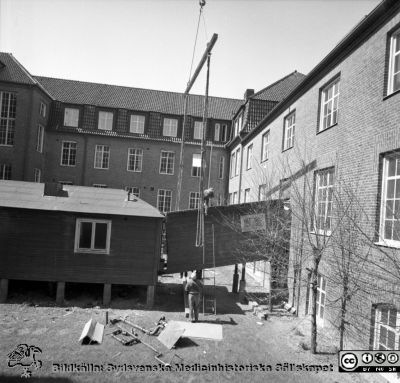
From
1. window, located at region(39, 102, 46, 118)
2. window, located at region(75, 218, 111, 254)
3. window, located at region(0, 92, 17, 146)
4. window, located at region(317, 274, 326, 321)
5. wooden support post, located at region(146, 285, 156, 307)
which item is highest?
window, located at region(39, 102, 46, 118)

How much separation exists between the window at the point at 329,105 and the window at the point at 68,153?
24.0 meters

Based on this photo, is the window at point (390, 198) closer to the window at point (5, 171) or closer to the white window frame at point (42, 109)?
the window at point (5, 171)

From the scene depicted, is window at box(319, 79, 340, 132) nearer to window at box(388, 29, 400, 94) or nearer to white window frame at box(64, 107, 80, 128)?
window at box(388, 29, 400, 94)

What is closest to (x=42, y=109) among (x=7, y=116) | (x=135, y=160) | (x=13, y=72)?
(x=7, y=116)

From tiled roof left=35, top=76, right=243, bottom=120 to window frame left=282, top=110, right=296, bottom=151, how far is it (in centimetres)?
1690

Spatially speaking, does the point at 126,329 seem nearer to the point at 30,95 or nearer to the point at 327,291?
the point at 327,291

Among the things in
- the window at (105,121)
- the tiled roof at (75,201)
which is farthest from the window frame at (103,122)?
the tiled roof at (75,201)

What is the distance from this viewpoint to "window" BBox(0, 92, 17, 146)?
2533 centimetres

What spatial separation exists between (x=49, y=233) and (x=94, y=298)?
322 centimetres

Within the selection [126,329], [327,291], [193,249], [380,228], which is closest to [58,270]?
[126,329]

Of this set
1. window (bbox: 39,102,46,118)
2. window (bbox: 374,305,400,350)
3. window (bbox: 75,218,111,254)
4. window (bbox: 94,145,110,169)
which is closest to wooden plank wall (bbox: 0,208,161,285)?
window (bbox: 75,218,111,254)

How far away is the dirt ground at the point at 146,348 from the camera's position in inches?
298

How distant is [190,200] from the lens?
30.8 metres

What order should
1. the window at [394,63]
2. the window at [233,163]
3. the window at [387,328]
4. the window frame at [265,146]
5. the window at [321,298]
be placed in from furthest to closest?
the window at [233,163]
the window frame at [265,146]
the window at [321,298]
the window at [394,63]
the window at [387,328]
